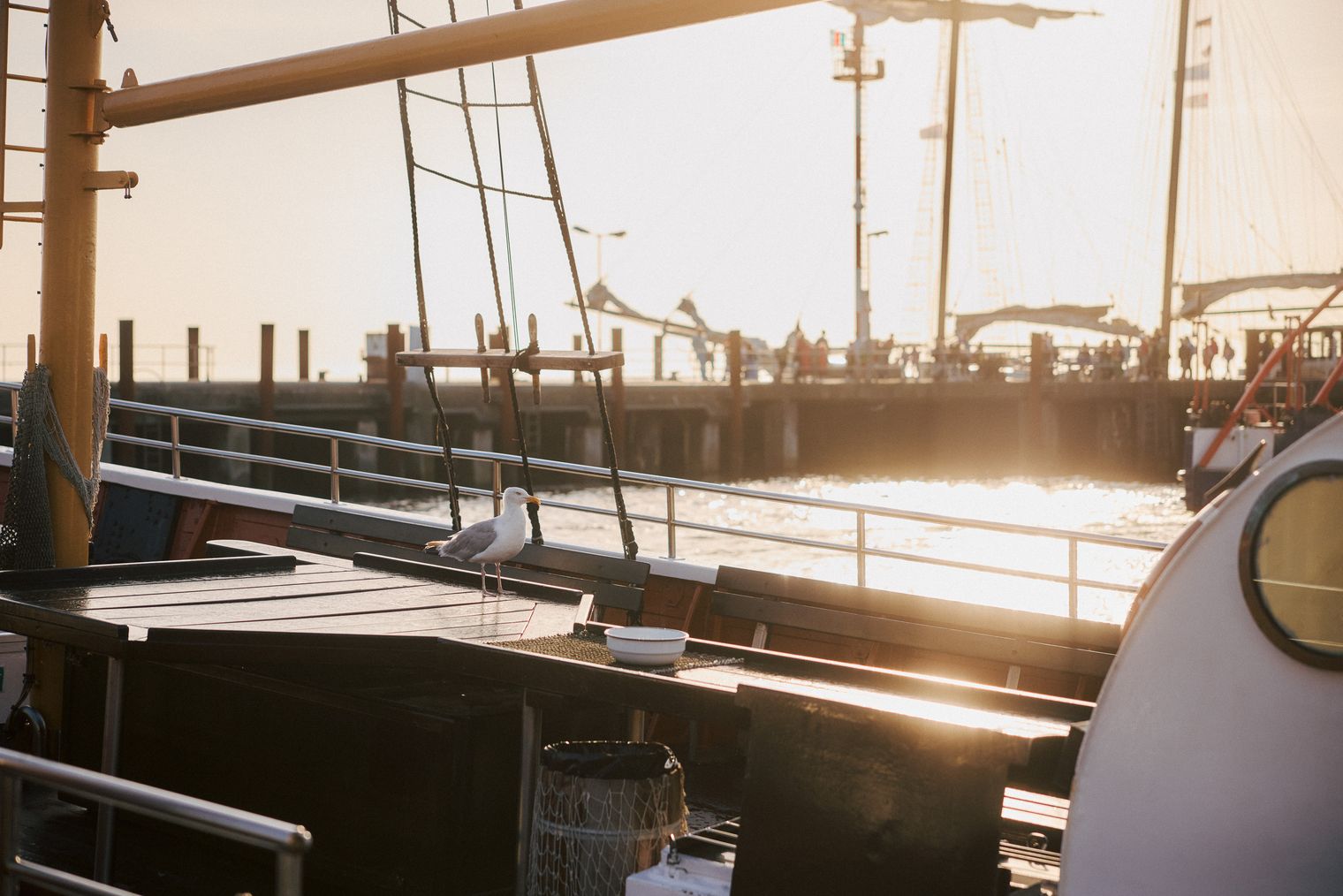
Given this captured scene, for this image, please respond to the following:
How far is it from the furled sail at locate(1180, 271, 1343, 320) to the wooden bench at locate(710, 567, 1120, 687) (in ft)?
144

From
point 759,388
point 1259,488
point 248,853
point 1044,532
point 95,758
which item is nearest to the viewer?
point 1259,488

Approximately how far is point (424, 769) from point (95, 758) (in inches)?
86.9

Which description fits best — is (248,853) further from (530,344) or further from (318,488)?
(318,488)

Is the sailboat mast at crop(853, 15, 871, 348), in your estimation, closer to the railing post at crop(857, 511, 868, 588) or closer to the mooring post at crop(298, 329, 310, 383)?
the mooring post at crop(298, 329, 310, 383)

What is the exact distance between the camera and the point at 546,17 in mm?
4672

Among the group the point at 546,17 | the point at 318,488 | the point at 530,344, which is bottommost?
the point at 318,488

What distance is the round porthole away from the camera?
2.67 meters

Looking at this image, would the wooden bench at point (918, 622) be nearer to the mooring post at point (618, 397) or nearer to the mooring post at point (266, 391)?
the mooring post at point (266, 391)

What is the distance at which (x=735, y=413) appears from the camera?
138 ft

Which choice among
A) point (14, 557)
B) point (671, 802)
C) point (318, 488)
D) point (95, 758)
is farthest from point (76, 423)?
point (318, 488)

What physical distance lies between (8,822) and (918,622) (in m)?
3.91

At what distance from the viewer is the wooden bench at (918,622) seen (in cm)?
559

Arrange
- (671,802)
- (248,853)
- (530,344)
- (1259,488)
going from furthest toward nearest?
(530,344) → (248,853) → (671,802) → (1259,488)

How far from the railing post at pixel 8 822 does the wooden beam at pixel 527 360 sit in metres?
2.63
